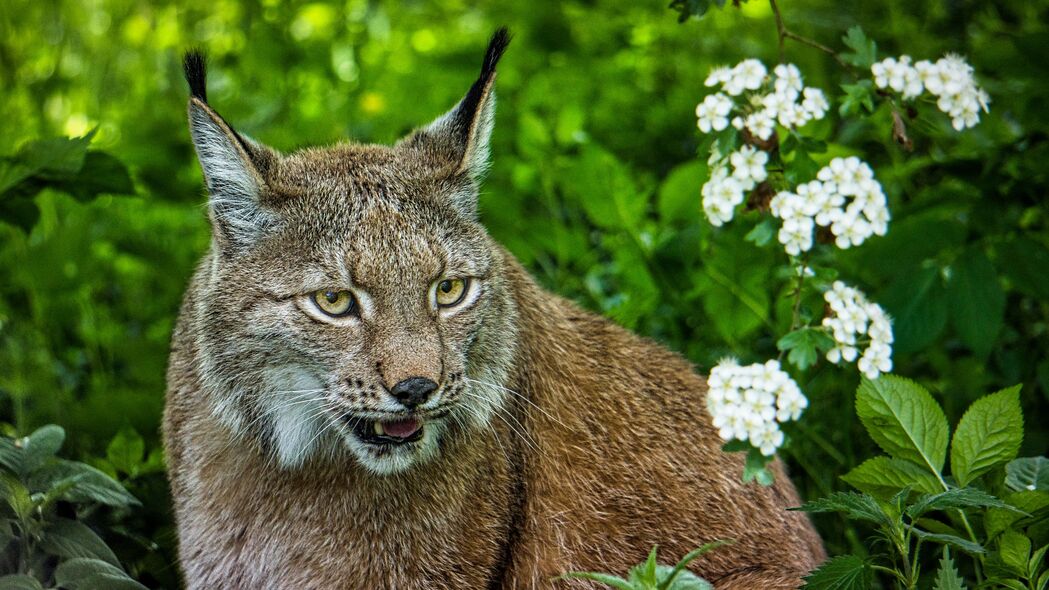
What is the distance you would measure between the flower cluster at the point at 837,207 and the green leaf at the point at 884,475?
2.57ft

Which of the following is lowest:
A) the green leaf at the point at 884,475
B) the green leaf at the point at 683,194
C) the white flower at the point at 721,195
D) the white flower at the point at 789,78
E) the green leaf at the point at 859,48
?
the green leaf at the point at 884,475

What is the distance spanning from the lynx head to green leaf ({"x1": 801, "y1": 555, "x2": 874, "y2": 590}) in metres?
1.32

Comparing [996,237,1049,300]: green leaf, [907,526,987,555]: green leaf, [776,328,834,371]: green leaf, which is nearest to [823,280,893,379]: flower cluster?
[776,328,834,371]: green leaf

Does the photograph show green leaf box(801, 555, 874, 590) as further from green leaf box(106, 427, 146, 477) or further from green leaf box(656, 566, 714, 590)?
green leaf box(106, 427, 146, 477)

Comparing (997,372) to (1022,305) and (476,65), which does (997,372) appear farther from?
(476,65)

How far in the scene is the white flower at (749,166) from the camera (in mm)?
4176

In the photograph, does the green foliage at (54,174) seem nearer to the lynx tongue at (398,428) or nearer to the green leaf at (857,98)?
the lynx tongue at (398,428)

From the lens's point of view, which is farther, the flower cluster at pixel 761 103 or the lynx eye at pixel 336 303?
the flower cluster at pixel 761 103

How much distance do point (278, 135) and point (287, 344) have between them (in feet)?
13.1

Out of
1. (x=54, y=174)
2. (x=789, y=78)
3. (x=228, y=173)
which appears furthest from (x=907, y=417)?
(x=54, y=174)

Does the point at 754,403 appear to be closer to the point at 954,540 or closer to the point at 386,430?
the point at 954,540

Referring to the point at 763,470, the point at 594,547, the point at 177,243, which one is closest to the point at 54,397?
the point at 177,243

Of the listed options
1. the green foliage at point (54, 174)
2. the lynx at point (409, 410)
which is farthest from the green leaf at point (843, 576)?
the green foliage at point (54, 174)

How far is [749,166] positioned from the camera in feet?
13.8
